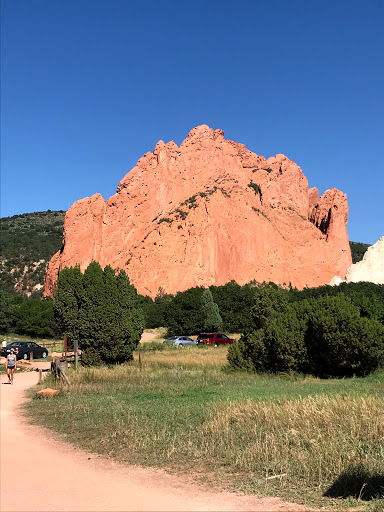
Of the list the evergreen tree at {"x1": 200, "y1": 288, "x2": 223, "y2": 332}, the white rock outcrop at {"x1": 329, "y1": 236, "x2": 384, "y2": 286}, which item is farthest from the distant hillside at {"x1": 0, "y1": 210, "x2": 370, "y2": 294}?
the evergreen tree at {"x1": 200, "y1": 288, "x2": 223, "y2": 332}

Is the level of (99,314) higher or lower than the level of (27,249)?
lower

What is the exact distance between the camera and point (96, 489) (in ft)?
19.4

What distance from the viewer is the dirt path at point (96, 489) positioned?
533cm

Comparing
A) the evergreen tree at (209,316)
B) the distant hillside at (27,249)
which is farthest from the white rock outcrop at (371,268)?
the distant hillside at (27,249)

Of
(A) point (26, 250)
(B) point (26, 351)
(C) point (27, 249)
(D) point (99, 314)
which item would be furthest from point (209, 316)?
(C) point (27, 249)

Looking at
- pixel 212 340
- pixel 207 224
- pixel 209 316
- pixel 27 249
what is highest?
pixel 207 224

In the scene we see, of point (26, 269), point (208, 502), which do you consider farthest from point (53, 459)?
point (26, 269)

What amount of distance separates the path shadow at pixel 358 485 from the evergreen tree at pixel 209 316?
4790 centimetres

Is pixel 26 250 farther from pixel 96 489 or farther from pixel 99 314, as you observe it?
pixel 96 489

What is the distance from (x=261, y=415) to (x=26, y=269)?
9380 centimetres

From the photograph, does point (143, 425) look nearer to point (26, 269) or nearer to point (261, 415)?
point (261, 415)

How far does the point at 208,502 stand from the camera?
5469 millimetres

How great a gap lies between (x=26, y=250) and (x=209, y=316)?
197ft

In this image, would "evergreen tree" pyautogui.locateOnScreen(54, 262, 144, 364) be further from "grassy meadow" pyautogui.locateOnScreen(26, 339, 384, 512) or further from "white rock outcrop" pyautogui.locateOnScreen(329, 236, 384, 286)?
"white rock outcrop" pyautogui.locateOnScreen(329, 236, 384, 286)
